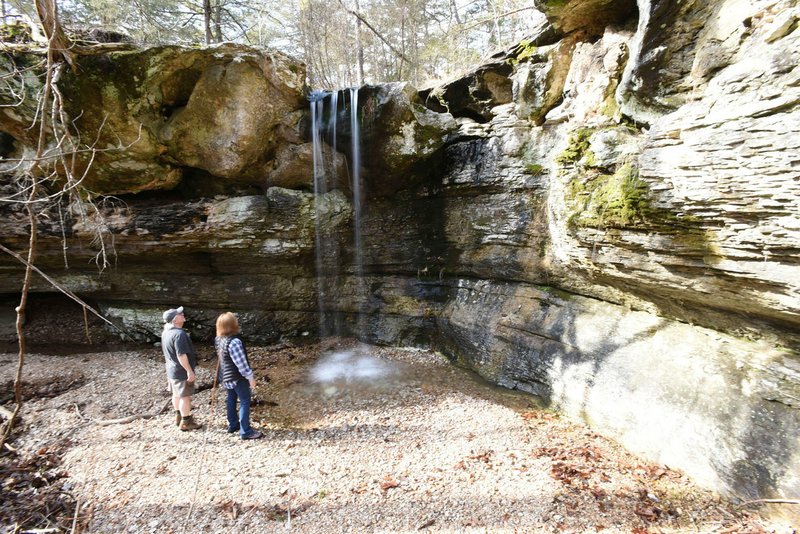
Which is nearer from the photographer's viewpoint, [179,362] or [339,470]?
[339,470]

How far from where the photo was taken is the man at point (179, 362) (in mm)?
5426

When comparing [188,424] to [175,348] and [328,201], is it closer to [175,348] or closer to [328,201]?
[175,348]

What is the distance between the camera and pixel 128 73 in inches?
279

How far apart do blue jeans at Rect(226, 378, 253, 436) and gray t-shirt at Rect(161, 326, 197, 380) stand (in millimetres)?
830

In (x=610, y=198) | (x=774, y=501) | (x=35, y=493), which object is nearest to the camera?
(x=774, y=501)

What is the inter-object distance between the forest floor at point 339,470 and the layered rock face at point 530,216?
2.61 ft

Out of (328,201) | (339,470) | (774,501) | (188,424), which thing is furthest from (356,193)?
(774,501)

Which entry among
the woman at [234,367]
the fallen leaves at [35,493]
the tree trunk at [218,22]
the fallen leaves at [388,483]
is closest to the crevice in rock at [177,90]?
the woman at [234,367]

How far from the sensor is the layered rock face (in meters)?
3.97

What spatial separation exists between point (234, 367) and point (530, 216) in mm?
5931

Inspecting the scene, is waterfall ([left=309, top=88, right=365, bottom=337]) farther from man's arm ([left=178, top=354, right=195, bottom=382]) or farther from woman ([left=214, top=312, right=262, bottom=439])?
man's arm ([left=178, top=354, right=195, bottom=382])

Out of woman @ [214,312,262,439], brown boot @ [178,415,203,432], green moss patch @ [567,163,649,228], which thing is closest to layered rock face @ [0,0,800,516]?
green moss patch @ [567,163,649,228]

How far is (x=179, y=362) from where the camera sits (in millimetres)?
5527

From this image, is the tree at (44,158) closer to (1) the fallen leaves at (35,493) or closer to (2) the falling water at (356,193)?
(1) the fallen leaves at (35,493)
